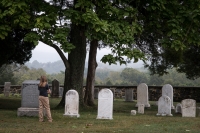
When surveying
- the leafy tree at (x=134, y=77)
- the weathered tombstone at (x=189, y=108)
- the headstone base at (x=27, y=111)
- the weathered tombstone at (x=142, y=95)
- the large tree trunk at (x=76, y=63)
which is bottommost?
the headstone base at (x=27, y=111)

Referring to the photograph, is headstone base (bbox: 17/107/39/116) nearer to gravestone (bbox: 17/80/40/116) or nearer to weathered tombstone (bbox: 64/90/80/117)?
gravestone (bbox: 17/80/40/116)

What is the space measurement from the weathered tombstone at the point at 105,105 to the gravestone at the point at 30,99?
2648 mm

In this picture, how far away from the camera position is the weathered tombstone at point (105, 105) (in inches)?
597

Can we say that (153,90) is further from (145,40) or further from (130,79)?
(130,79)

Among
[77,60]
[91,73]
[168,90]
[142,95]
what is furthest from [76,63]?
[168,90]

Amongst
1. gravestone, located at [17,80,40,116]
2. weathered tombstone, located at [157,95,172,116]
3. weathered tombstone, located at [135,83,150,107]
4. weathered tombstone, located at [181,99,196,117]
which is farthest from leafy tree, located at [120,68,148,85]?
gravestone, located at [17,80,40,116]

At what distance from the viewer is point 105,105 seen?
15.3 meters

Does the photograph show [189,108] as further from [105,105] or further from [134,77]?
[134,77]

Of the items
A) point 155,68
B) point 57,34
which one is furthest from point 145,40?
point 57,34

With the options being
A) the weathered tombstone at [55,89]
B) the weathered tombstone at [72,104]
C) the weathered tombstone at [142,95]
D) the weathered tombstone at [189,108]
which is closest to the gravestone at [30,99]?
the weathered tombstone at [72,104]

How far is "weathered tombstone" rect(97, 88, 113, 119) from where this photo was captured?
1516cm

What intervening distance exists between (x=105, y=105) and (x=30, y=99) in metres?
3.16

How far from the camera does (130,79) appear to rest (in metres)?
83.9

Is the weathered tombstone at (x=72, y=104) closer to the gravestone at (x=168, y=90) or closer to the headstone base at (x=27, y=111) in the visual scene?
the headstone base at (x=27, y=111)
